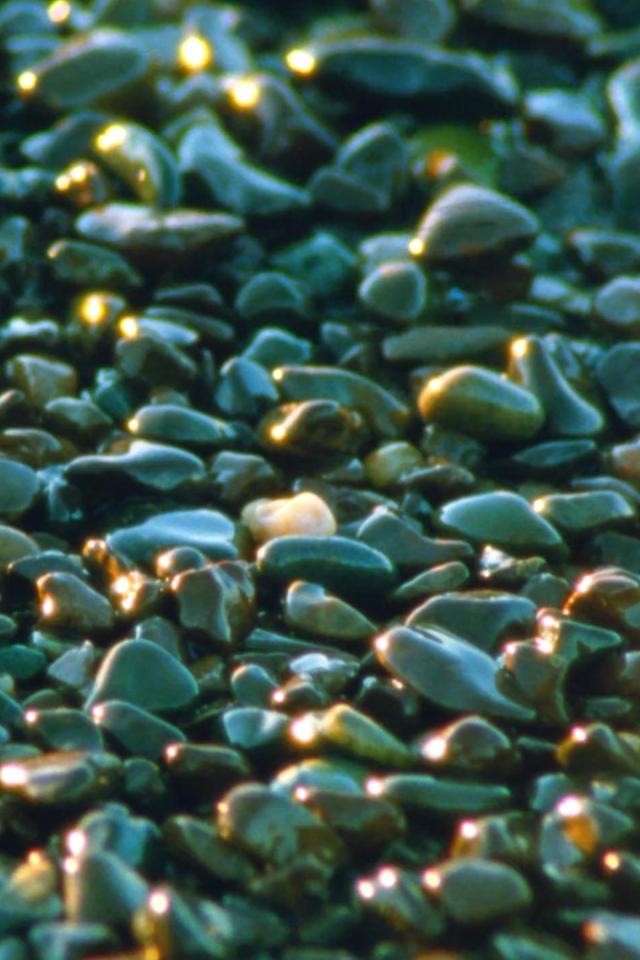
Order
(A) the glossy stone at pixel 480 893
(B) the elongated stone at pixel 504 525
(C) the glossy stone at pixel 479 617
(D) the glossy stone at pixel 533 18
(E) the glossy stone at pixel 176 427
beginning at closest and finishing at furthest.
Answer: (A) the glossy stone at pixel 480 893 → (C) the glossy stone at pixel 479 617 → (B) the elongated stone at pixel 504 525 → (E) the glossy stone at pixel 176 427 → (D) the glossy stone at pixel 533 18

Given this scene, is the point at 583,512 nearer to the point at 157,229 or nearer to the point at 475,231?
the point at 475,231

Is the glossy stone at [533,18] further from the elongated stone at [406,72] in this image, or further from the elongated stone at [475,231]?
the elongated stone at [475,231]

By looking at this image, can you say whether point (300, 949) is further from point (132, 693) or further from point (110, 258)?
point (110, 258)

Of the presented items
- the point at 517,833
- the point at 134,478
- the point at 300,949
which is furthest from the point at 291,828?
the point at 134,478

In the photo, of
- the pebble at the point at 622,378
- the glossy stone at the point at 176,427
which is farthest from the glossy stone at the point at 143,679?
the pebble at the point at 622,378

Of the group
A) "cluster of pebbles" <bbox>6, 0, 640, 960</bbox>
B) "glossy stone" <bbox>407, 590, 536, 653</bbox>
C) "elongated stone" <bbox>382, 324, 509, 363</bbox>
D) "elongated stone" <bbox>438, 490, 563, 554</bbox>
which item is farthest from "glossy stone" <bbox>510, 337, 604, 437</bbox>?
"glossy stone" <bbox>407, 590, 536, 653</bbox>

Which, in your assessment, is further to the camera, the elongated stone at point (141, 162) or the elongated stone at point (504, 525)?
the elongated stone at point (141, 162)

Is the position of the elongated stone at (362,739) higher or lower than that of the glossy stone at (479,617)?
higher

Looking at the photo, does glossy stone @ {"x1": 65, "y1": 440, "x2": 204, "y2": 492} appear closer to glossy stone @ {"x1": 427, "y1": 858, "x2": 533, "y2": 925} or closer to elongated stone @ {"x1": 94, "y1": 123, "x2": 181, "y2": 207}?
elongated stone @ {"x1": 94, "y1": 123, "x2": 181, "y2": 207}
